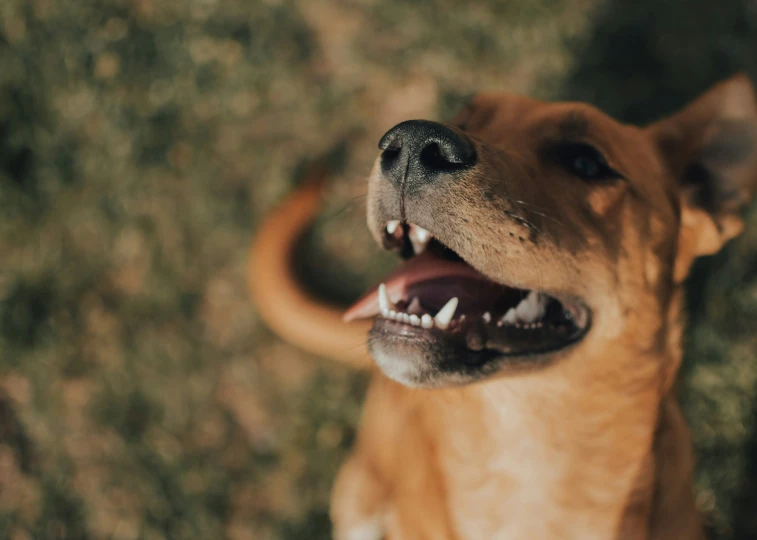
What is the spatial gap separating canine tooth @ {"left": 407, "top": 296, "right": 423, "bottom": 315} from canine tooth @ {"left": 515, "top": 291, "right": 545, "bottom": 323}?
0.32m

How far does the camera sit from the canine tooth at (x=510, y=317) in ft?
6.87

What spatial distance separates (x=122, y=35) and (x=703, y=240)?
370cm

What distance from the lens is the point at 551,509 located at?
235cm

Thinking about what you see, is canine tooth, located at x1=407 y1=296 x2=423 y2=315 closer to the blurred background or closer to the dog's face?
the dog's face

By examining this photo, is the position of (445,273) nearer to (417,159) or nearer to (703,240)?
(417,159)

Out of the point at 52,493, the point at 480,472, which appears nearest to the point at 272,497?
the point at 52,493

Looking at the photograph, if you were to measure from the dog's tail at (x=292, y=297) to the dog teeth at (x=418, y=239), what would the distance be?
0.97m

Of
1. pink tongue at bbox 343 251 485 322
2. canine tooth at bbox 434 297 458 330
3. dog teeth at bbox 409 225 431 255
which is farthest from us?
dog teeth at bbox 409 225 431 255

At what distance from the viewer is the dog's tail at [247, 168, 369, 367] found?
11.2ft

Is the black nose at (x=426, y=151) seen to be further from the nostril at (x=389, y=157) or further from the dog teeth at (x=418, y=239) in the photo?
the dog teeth at (x=418, y=239)

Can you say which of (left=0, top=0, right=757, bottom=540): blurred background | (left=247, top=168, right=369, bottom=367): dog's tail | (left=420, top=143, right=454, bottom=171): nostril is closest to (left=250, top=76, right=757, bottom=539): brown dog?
(left=420, top=143, right=454, bottom=171): nostril

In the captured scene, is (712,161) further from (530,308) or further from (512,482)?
(512,482)

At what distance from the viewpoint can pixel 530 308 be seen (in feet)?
7.07

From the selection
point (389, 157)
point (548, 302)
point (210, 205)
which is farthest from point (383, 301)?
point (210, 205)
